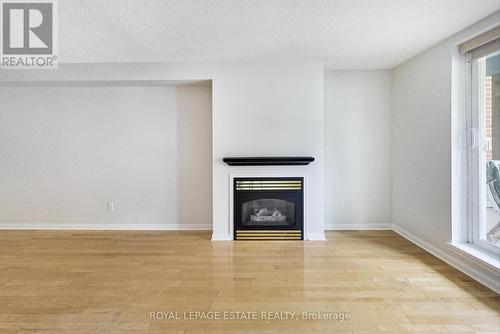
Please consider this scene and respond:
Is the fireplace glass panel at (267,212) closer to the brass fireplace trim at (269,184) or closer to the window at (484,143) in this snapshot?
the brass fireplace trim at (269,184)

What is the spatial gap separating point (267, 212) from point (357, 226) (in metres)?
1.53

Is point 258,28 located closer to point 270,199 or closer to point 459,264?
point 270,199

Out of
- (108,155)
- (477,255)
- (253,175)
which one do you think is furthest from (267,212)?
(108,155)

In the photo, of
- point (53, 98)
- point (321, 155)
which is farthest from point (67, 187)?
point (321, 155)

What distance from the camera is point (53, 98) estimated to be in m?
4.46

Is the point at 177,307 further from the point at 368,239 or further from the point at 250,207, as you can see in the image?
the point at 368,239

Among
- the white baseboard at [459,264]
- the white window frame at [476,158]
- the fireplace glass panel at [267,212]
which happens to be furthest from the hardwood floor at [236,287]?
the white window frame at [476,158]

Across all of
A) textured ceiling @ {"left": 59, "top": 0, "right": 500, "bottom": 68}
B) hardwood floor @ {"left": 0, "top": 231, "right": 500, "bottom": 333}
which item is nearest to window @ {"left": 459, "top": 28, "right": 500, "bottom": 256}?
textured ceiling @ {"left": 59, "top": 0, "right": 500, "bottom": 68}

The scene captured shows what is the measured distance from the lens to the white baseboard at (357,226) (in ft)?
14.5

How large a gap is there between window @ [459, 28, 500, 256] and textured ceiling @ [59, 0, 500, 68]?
0.39 meters

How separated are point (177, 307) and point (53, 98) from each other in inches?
160

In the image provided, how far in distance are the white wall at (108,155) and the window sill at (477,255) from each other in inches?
126

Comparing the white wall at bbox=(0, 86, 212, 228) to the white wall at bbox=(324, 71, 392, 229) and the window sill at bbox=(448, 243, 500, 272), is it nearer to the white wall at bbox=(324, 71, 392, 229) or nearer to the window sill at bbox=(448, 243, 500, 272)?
the white wall at bbox=(324, 71, 392, 229)

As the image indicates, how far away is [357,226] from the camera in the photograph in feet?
14.5
